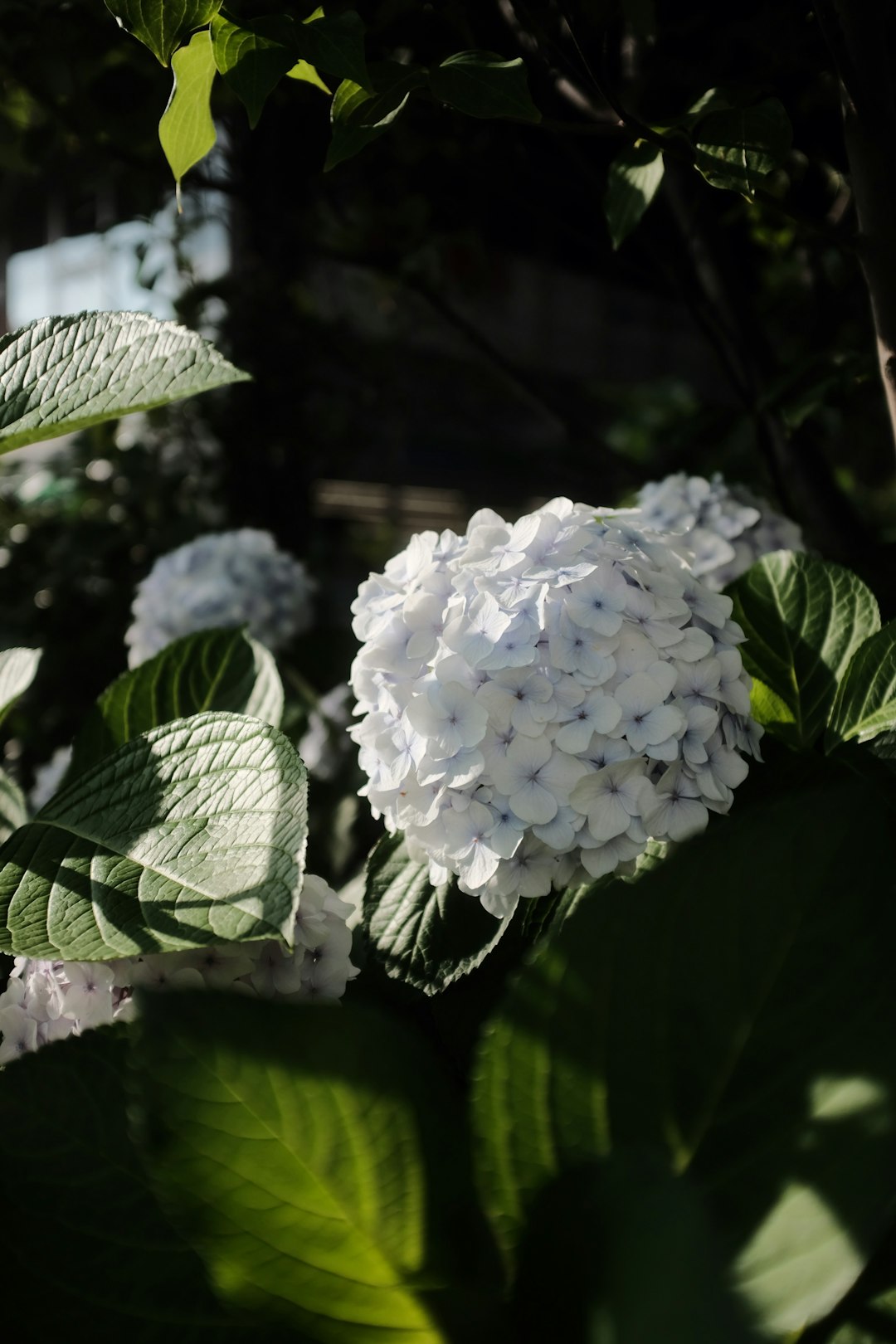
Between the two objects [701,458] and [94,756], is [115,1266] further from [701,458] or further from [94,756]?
[701,458]

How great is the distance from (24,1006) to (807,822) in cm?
43

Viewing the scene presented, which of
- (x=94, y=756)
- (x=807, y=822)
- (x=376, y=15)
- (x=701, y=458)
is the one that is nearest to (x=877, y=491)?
(x=701, y=458)

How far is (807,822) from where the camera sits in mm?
322

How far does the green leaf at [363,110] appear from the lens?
58 cm

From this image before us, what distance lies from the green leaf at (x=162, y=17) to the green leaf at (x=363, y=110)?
0.08 m

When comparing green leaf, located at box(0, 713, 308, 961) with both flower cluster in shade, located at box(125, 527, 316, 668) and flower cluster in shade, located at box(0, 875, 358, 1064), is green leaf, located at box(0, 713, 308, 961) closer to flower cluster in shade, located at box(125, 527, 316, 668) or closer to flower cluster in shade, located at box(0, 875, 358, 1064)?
flower cluster in shade, located at box(0, 875, 358, 1064)

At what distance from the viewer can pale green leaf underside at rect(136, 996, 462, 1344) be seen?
0.99 ft

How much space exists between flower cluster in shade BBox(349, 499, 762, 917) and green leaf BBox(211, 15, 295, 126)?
0.87 feet

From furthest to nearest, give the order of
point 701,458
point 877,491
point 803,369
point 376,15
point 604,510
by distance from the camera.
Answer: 1. point 877,491
2. point 701,458
3. point 803,369
4. point 376,15
5. point 604,510

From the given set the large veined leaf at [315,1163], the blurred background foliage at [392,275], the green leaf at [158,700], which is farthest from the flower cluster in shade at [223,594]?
the large veined leaf at [315,1163]

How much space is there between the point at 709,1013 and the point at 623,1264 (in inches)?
2.9

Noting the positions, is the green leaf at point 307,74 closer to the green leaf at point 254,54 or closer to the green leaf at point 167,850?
the green leaf at point 254,54

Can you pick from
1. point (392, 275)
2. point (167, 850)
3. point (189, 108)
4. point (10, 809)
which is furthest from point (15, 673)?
point (392, 275)

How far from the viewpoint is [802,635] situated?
715mm
